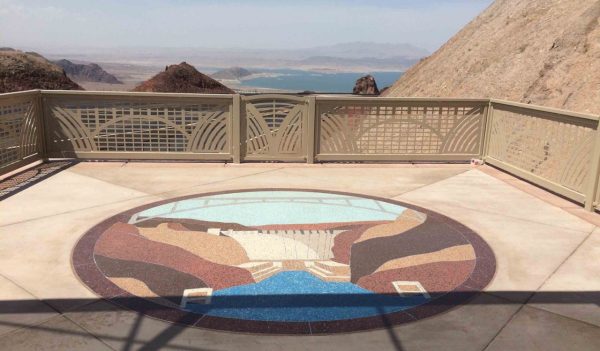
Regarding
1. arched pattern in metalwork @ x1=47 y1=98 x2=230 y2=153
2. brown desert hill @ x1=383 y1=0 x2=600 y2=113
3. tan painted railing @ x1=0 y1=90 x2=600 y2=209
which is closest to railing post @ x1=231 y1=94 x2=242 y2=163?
tan painted railing @ x1=0 y1=90 x2=600 y2=209

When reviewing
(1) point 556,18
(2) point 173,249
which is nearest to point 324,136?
(2) point 173,249

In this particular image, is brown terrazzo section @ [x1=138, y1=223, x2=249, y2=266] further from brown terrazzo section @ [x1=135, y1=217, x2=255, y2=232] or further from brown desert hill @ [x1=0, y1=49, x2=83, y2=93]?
brown desert hill @ [x1=0, y1=49, x2=83, y2=93]

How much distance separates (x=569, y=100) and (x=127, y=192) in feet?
44.1

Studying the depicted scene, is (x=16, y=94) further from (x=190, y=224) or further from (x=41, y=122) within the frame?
(x=190, y=224)

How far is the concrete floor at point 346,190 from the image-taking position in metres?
3.53

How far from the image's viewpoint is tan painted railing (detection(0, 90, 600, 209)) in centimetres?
942

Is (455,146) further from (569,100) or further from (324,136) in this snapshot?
(569,100)

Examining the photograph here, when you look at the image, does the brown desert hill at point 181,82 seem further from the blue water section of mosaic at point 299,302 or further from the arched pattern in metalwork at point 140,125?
the blue water section of mosaic at point 299,302

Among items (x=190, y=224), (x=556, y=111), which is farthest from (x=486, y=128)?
(x=190, y=224)

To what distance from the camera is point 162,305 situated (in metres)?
3.98

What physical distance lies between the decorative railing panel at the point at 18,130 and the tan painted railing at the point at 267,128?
2cm

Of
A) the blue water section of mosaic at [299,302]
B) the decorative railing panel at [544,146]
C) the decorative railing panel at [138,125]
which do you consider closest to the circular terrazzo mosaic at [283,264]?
the blue water section of mosaic at [299,302]

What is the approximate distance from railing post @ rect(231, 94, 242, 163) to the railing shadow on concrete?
591cm

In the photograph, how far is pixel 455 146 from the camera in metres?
10.4
